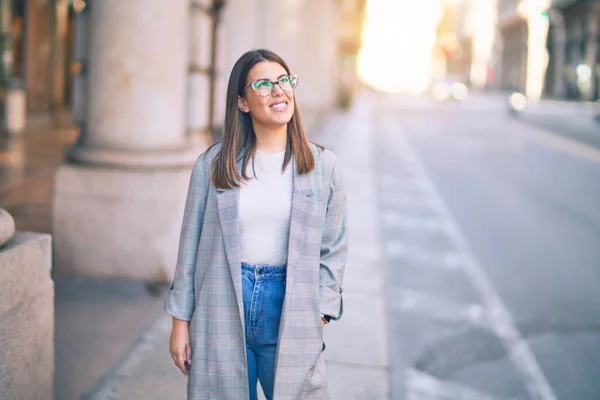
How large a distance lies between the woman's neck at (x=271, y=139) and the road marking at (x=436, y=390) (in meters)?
2.27

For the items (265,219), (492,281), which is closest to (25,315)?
(265,219)

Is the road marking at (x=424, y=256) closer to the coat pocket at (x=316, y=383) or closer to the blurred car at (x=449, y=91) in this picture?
the coat pocket at (x=316, y=383)

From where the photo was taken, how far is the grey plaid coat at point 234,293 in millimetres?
2344

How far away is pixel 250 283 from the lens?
239cm

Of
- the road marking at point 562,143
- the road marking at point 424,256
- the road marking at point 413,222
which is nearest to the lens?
the road marking at point 424,256

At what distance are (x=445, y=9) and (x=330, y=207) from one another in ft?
562

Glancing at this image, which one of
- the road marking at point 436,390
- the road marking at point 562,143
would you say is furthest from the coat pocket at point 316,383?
the road marking at point 562,143

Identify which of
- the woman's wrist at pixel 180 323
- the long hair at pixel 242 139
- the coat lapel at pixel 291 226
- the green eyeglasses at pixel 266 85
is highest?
the green eyeglasses at pixel 266 85

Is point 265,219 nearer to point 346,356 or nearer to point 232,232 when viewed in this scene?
point 232,232

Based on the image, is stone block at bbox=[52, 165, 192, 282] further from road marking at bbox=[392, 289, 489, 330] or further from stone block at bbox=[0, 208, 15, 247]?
stone block at bbox=[0, 208, 15, 247]

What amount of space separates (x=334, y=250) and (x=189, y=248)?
49 cm

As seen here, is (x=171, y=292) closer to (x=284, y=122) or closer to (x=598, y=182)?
(x=284, y=122)

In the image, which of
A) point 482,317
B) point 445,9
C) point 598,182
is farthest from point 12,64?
point 445,9

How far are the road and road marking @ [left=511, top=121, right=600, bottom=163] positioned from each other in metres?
3.38
